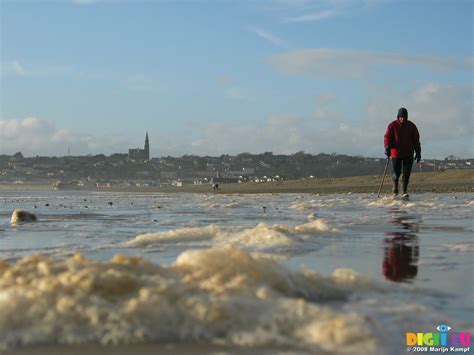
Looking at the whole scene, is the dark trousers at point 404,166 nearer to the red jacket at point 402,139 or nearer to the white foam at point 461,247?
the red jacket at point 402,139

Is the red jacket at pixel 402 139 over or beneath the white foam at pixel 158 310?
over

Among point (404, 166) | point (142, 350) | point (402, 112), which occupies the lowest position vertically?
point (142, 350)

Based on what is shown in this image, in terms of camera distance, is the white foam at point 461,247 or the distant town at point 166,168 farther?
the distant town at point 166,168

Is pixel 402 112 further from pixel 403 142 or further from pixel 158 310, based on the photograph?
pixel 158 310

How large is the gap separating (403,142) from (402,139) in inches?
2.5

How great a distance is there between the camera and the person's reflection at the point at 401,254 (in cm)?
325

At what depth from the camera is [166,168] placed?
335 ft

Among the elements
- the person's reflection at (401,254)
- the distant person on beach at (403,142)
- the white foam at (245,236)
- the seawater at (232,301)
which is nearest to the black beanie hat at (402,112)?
the distant person on beach at (403,142)

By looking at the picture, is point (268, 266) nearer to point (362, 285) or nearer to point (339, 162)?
point (362, 285)

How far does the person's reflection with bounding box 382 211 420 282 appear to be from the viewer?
10.7ft

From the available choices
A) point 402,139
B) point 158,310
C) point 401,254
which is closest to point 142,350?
point 158,310

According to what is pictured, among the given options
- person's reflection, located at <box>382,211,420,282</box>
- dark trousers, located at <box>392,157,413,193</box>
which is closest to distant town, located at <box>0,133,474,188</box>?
dark trousers, located at <box>392,157,413,193</box>

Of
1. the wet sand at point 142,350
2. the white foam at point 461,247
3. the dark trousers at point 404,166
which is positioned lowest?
the wet sand at point 142,350

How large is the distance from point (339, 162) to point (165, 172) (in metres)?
29.8
